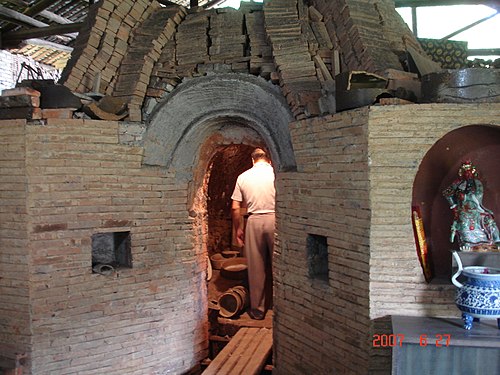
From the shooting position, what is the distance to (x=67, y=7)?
8430mm

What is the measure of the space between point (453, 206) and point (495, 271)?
71 centimetres

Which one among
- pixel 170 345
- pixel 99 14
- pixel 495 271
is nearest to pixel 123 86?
pixel 99 14

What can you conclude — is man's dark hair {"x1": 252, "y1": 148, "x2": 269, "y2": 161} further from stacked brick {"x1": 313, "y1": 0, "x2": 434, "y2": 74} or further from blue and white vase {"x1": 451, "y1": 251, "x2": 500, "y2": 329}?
blue and white vase {"x1": 451, "y1": 251, "x2": 500, "y2": 329}

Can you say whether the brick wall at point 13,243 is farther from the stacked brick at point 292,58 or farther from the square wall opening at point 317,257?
the square wall opening at point 317,257

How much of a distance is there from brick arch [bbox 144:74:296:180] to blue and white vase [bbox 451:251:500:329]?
2.19 metres

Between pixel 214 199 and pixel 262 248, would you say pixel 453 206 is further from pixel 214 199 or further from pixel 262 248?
pixel 214 199

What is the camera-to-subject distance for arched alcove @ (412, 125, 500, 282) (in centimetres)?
432

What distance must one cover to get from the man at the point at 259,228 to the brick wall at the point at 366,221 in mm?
1855

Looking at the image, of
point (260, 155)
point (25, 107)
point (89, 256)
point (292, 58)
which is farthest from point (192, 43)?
point (89, 256)

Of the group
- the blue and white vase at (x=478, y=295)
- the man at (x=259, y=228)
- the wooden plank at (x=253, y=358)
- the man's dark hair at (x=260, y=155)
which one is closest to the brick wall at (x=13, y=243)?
the wooden plank at (x=253, y=358)

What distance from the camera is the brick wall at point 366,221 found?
3.98 meters

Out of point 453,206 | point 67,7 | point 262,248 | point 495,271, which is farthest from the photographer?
point 67,7

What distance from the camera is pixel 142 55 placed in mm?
5762

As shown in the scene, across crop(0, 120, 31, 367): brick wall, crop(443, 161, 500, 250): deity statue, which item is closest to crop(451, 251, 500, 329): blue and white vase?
crop(443, 161, 500, 250): deity statue
